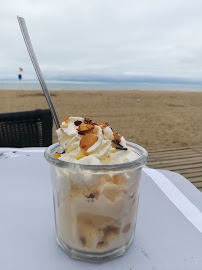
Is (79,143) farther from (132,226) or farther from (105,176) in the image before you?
(132,226)

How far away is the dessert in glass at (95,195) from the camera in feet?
1.64

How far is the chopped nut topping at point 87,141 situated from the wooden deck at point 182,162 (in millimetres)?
1450

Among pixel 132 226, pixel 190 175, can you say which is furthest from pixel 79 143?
pixel 190 175

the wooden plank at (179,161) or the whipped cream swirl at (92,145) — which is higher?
the whipped cream swirl at (92,145)

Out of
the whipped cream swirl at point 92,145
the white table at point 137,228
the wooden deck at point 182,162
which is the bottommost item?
the wooden deck at point 182,162

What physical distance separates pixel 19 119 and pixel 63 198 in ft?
3.84

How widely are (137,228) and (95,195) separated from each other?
8.3 inches

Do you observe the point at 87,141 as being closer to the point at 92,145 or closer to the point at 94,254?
the point at 92,145

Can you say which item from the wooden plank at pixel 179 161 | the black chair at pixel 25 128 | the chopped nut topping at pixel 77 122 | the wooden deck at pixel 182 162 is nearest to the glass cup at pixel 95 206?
the chopped nut topping at pixel 77 122

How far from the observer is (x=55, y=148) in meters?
0.63

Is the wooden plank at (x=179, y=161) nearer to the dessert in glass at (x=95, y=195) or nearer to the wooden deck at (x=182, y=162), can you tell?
the wooden deck at (x=182, y=162)

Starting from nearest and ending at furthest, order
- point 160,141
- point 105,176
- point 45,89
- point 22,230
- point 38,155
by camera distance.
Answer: point 105,176
point 22,230
point 45,89
point 38,155
point 160,141

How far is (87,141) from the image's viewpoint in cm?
58

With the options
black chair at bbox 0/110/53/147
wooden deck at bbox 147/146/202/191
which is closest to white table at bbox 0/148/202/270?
black chair at bbox 0/110/53/147
